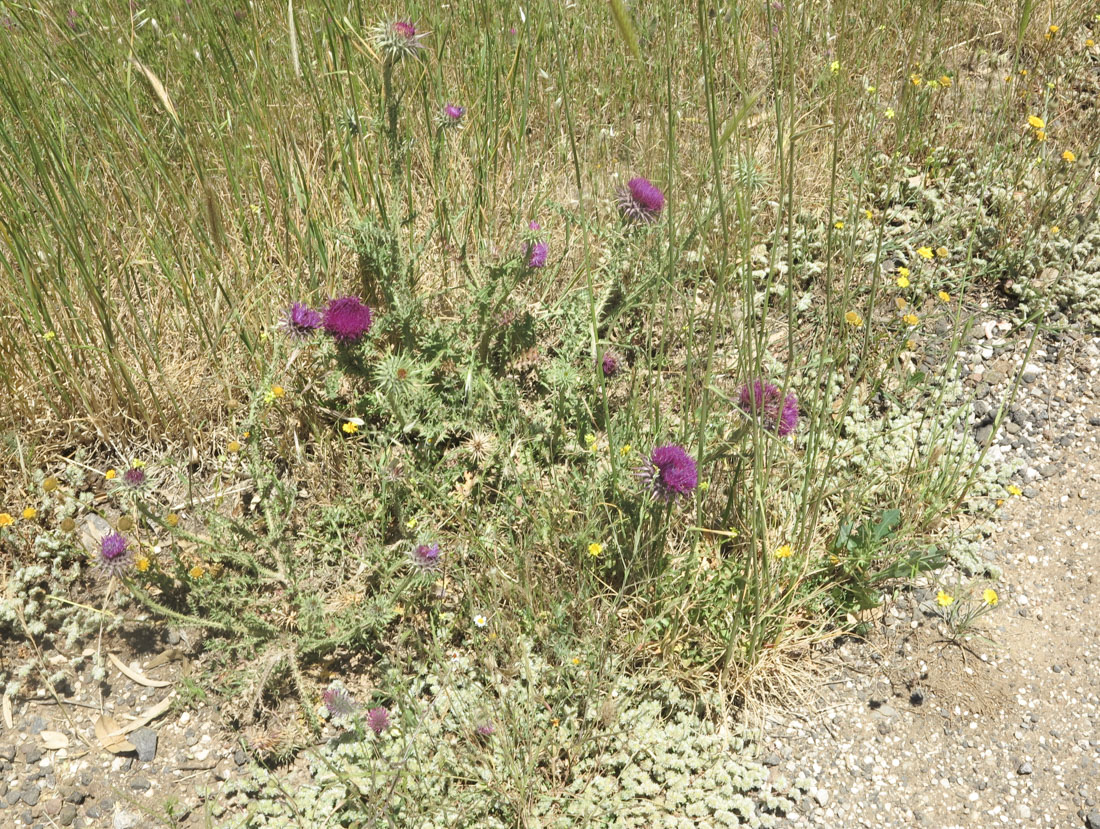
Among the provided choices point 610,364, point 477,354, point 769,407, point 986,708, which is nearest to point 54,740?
point 477,354

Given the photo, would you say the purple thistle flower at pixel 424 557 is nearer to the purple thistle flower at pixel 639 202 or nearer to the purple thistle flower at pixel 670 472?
the purple thistle flower at pixel 670 472

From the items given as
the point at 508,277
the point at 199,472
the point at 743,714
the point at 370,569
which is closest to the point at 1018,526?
the point at 743,714

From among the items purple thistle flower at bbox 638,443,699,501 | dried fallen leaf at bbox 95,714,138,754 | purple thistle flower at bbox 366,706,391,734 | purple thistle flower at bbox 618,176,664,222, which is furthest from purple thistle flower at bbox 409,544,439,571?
purple thistle flower at bbox 618,176,664,222

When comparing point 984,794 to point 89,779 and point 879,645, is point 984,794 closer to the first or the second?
point 879,645

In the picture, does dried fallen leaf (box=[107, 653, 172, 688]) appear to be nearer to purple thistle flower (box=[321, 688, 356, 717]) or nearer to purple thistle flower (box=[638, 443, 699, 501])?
purple thistle flower (box=[321, 688, 356, 717])

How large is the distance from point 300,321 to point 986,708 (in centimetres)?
204

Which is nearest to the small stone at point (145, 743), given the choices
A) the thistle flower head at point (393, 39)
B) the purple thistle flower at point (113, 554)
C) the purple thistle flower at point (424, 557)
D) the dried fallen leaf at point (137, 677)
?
the dried fallen leaf at point (137, 677)

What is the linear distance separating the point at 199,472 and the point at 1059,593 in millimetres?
2455

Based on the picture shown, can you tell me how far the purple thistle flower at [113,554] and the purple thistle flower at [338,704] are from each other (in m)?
0.63

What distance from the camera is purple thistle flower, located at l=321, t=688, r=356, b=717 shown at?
6.33ft

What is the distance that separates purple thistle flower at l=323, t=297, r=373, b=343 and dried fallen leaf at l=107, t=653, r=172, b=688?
3.30ft

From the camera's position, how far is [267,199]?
2693mm

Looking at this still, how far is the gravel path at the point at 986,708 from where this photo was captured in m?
1.83

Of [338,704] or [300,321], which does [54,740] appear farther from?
[300,321]
